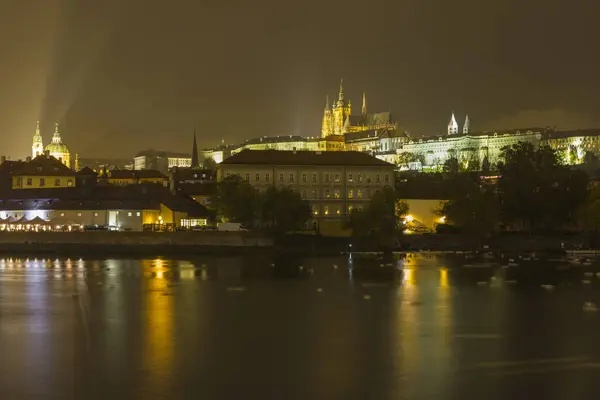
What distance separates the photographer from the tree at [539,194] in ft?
210

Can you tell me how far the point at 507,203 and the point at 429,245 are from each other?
27.5ft

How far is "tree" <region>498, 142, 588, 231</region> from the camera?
2525 inches

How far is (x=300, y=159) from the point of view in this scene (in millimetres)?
70750

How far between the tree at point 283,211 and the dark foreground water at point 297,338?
61.6 ft

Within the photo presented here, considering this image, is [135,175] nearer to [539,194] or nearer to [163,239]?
[163,239]

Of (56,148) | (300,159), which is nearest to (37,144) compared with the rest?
(56,148)

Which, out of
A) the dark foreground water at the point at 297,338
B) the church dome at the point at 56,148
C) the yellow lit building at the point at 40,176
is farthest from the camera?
the church dome at the point at 56,148

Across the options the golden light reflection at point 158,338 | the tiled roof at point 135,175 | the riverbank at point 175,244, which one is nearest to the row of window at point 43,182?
the tiled roof at point 135,175

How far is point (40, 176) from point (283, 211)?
1296 inches

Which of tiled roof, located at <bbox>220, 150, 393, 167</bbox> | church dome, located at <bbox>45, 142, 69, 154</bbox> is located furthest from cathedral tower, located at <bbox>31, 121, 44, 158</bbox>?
tiled roof, located at <bbox>220, 150, 393, 167</bbox>

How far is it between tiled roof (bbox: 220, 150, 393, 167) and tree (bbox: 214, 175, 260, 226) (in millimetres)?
7477

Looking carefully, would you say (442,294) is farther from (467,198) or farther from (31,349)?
(467,198)

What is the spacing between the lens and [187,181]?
87875 millimetres

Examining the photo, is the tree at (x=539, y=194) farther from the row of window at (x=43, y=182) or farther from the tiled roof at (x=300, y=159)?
the row of window at (x=43, y=182)
